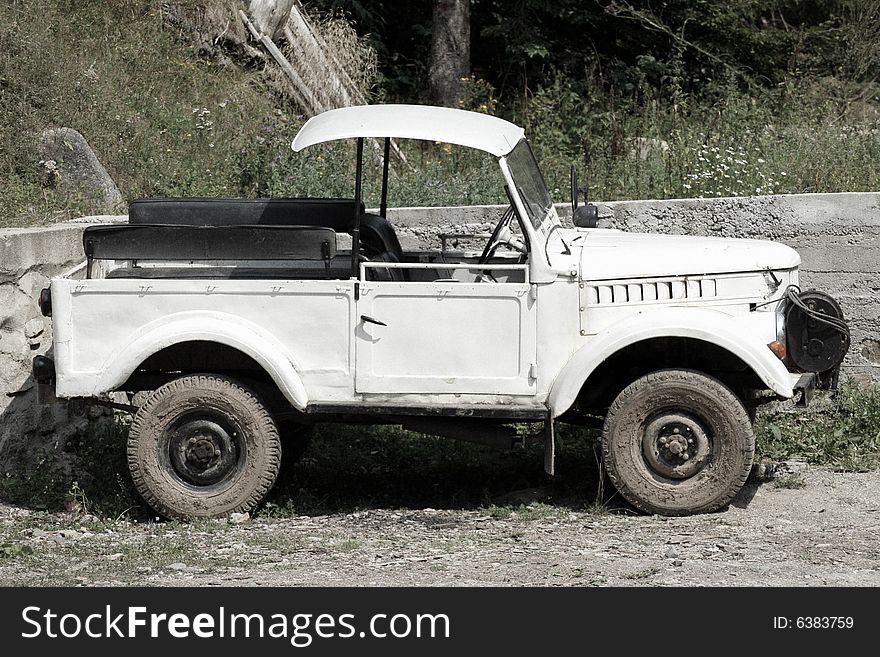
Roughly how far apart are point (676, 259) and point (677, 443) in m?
0.97

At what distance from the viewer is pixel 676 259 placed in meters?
6.10

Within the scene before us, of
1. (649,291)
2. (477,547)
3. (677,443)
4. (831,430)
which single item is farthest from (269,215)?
(831,430)

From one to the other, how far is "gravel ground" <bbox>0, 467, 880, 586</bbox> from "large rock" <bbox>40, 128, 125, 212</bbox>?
369cm

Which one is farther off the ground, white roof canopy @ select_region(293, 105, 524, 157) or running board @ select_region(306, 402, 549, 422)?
white roof canopy @ select_region(293, 105, 524, 157)

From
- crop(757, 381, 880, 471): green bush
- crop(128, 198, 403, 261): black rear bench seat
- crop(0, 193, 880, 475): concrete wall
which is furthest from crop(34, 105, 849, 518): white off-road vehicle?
crop(757, 381, 880, 471): green bush

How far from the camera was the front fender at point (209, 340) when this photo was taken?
19.6ft

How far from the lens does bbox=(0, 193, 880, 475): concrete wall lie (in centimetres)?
719

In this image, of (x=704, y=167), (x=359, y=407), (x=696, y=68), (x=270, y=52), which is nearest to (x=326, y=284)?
(x=359, y=407)

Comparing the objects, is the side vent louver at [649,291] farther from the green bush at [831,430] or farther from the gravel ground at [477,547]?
the green bush at [831,430]

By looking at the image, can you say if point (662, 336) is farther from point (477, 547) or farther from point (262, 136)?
point (262, 136)

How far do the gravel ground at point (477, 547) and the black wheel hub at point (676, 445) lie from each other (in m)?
0.28

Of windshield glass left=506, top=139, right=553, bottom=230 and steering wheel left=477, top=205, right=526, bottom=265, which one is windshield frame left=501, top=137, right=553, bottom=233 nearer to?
windshield glass left=506, top=139, right=553, bottom=230

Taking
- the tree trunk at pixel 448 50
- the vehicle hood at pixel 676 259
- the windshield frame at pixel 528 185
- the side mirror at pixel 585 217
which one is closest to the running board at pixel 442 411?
the vehicle hood at pixel 676 259

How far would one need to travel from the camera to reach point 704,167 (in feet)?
31.9
